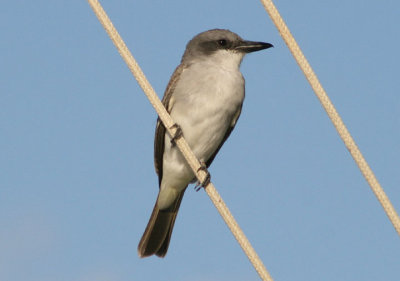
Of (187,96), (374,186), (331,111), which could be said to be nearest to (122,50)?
(331,111)

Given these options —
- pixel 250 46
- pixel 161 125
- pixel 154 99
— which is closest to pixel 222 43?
pixel 250 46

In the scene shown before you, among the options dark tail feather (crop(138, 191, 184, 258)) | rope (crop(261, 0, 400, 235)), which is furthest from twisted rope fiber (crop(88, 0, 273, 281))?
dark tail feather (crop(138, 191, 184, 258))

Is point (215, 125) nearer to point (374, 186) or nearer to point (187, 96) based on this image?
A: point (187, 96)

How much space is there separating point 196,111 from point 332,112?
9.94 feet

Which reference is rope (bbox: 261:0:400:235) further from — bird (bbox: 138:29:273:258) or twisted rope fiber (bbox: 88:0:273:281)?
bird (bbox: 138:29:273:258)

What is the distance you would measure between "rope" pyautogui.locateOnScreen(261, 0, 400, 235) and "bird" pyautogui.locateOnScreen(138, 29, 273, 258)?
107 inches

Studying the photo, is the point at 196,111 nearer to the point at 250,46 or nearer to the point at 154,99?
the point at 250,46

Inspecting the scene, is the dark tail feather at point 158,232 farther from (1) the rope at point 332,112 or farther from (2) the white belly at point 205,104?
(1) the rope at point 332,112

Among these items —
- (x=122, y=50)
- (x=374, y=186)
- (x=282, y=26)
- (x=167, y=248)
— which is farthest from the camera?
(x=167, y=248)

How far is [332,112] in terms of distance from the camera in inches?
131

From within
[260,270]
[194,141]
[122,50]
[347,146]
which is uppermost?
[122,50]

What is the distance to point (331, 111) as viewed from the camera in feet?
10.9

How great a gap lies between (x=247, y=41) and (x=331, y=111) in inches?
135

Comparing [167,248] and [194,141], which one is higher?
[194,141]
